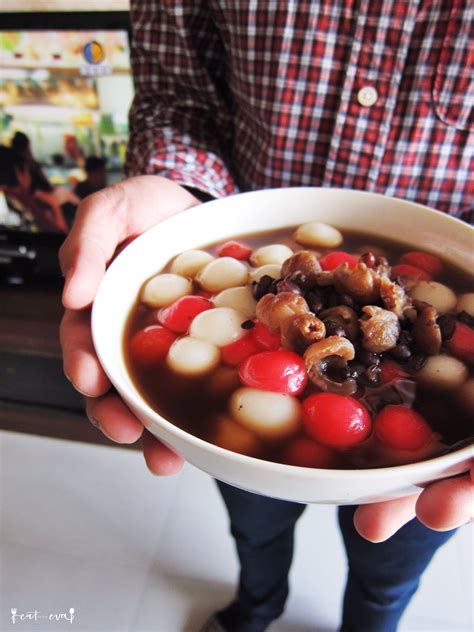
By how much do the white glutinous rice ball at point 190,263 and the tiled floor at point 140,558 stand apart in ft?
2.73

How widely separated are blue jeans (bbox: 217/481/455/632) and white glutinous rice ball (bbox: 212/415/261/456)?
355mm

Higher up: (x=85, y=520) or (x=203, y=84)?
(x=203, y=84)

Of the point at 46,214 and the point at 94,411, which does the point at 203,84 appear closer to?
the point at 94,411

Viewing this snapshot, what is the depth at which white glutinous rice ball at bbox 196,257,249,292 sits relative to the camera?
75 cm

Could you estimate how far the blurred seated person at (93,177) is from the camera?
5.11ft

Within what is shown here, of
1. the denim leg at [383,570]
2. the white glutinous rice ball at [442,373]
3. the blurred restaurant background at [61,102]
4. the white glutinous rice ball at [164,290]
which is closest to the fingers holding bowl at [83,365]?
the white glutinous rice ball at [164,290]

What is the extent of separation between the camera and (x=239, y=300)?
707 millimetres

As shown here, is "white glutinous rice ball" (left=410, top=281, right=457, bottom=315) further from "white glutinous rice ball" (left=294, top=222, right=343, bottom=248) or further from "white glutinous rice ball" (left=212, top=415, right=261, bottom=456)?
"white glutinous rice ball" (left=212, top=415, right=261, bottom=456)

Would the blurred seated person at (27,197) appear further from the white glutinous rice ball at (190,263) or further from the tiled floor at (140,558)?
the white glutinous rice ball at (190,263)

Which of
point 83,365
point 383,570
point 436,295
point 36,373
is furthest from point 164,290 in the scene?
point 36,373

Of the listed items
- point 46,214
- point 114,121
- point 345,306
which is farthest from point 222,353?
point 46,214

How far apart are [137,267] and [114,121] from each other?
0.91 metres

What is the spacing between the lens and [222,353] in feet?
2.14

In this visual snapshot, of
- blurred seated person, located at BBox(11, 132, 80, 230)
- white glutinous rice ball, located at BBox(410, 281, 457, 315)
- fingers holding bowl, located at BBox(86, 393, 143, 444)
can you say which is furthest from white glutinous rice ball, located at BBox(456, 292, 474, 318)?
blurred seated person, located at BBox(11, 132, 80, 230)
